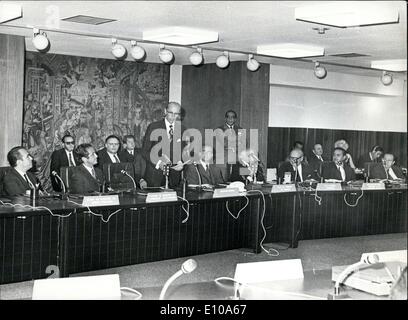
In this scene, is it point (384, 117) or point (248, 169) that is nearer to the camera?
point (248, 169)

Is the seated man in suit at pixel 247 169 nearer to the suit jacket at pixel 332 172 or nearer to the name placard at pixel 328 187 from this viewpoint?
the name placard at pixel 328 187

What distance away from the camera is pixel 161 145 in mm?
6914

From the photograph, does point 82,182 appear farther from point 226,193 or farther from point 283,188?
point 283,188

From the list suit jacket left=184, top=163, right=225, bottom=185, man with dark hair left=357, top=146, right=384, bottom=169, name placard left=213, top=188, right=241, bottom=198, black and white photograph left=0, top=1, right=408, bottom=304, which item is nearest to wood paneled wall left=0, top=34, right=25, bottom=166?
black and white photograph left=0, top=1, right=408, bottom=304

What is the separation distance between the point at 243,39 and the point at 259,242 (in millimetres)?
2269

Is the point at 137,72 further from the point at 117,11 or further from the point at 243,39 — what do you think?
the point at 117,11

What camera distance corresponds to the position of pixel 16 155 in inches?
215

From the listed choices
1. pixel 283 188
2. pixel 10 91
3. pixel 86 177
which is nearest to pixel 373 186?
pixel 283 188

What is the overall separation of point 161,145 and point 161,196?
143 centimetres

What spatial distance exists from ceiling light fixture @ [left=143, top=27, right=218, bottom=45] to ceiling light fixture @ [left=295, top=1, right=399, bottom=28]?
1.52 meters

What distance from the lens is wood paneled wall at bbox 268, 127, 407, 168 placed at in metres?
9.73

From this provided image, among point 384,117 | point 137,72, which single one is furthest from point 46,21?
point 384,117

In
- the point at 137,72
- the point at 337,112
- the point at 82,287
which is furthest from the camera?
the point at 337,112

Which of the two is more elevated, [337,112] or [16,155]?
[337,112]
